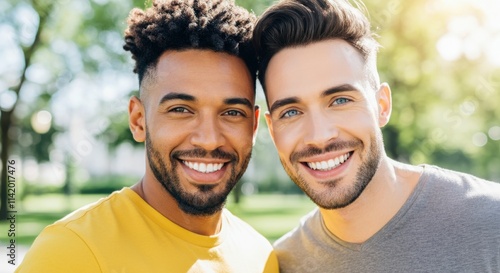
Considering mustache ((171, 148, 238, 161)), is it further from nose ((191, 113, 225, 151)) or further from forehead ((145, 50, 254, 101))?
forehead ((145, 50, 254, 101))

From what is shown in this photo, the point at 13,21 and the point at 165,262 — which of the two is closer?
the point at 165,262

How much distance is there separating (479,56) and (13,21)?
14886 mm

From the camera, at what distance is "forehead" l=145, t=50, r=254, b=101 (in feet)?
11.5

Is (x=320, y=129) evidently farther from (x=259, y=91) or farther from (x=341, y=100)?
(x=259, y=91)

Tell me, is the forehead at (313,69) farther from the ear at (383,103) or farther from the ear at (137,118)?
the ear at (137,118)

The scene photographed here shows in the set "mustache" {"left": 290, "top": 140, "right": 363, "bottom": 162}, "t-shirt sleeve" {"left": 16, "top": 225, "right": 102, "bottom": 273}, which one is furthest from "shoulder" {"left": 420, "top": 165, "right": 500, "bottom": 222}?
"t-shirt sleeve" {"left": 16, "top": 225, "right": 102, "bottom": 273}

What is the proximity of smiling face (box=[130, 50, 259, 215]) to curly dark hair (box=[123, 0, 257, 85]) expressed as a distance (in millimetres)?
81

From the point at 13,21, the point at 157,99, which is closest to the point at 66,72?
the point at 13,21

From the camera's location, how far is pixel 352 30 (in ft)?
12.2

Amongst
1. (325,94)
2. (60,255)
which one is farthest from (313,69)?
(60,255)

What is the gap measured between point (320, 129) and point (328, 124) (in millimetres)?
66

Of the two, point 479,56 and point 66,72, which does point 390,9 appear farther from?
point 66,72

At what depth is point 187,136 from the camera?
3482 millimetres

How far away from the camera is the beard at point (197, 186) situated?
3.47 metres
